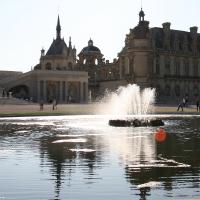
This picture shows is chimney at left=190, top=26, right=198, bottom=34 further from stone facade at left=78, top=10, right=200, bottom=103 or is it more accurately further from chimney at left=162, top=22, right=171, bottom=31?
chimney at left=162, top=22, right=171, bottom=31

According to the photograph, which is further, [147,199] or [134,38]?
[134,38]

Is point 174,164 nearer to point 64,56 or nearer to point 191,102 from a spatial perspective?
point 191,102

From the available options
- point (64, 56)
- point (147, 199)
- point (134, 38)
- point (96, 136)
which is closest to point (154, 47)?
point (134, 38)

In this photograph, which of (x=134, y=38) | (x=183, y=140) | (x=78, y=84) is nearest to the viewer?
(x=183, y=140)

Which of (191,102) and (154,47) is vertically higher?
(154,47)

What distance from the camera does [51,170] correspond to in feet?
51.3

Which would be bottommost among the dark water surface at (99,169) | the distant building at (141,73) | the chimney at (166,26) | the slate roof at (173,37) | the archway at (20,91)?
the dark water surface at (99,169)

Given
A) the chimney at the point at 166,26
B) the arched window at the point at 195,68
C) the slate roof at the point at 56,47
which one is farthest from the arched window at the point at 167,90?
the slate roof at the point at 56,47

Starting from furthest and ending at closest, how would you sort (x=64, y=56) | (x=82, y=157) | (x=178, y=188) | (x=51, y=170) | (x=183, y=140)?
(x=64, y=56), (x=183, y=140), (x=82, y=157), (x=51, y=170), (x=178, y=188)

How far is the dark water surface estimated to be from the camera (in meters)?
12.2

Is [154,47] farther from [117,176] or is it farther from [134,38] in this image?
[117,176]

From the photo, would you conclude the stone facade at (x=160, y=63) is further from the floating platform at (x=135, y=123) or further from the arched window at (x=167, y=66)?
the floating platform at (x=135, y=123)

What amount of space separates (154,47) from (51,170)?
102 meters

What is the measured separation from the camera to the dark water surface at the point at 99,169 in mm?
12250
